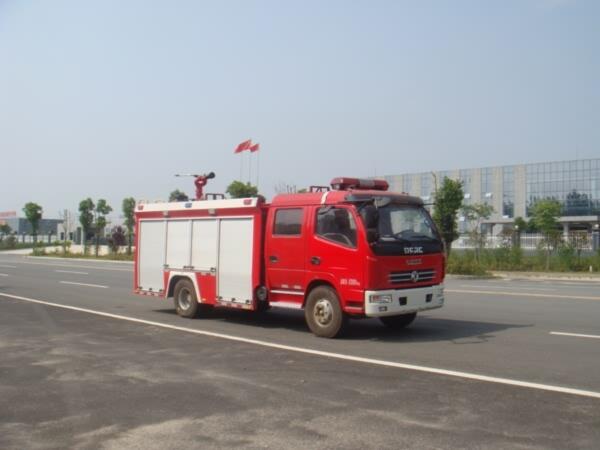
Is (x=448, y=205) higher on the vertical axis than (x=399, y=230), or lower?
higher

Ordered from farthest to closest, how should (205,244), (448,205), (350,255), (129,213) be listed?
(129,213)
(448,205)
(205,244)
(350,255)

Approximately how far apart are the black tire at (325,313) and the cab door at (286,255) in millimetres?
312

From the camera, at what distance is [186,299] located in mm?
13414

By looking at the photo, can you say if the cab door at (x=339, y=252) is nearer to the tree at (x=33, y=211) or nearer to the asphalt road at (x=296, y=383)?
the asphalt road at (x=296, y=383)

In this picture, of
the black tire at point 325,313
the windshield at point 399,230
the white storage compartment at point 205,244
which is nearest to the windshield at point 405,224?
the windshield at point 399,230

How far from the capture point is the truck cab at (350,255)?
32.6 ft

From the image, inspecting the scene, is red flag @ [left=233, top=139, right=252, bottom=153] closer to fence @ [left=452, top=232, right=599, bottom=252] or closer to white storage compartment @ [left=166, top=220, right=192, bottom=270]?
fence @ [left=452, top=232, right=599, bottom=252]

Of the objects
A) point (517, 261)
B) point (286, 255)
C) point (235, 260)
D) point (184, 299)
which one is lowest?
point (184, 299)

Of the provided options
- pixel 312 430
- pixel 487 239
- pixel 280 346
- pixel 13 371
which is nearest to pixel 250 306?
pixel 280 346

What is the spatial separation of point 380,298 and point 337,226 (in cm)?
135

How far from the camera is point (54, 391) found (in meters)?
7.01

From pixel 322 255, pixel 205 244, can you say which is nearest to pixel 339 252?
pixel 322 255

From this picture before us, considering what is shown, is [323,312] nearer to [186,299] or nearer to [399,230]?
[399,230]

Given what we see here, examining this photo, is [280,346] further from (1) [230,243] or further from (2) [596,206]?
(2) [596,206]
